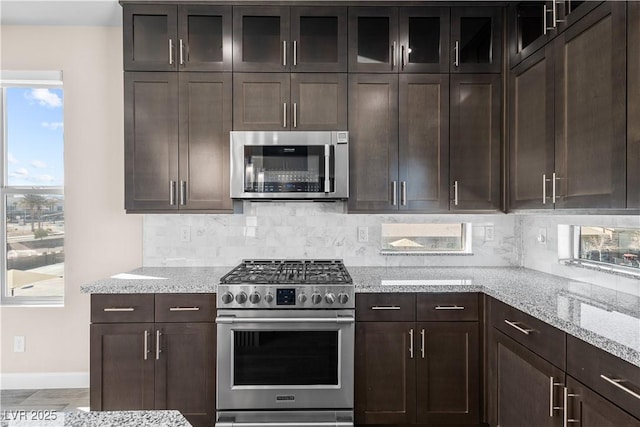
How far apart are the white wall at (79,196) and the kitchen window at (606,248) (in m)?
2.95

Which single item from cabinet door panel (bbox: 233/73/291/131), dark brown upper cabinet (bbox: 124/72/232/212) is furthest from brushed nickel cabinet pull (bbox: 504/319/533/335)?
dark brown upper cabinet (bbox: 124/72/232/212)

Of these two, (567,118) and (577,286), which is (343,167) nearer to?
(567,118)

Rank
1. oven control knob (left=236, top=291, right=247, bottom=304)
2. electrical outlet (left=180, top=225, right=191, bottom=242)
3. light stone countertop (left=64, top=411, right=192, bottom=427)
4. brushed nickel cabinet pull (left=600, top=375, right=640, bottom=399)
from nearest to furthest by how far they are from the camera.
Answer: light stone countertop (left=64, top=411, right=192, bottom=427), brushed nickel cabinet pull (left=600, top=375, right=640, bottom=399), oven control knob (left=236, top=291, right=247, bottom=304), electrical outlet (left=180, top=225, right=191, bottom=242)

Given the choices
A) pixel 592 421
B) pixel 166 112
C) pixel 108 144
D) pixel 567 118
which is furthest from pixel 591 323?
pixel 108 144

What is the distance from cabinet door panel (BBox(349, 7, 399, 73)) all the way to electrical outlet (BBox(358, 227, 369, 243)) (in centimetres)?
110

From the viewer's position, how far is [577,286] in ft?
7.47

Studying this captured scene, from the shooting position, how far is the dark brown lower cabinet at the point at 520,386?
5.42 feet

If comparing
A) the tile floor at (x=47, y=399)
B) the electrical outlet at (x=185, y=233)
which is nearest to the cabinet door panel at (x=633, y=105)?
the electrical outlet at (x=185, y=233)

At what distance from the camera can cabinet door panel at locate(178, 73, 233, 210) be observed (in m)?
2.73

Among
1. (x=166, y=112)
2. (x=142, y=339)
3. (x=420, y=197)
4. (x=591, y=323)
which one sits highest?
(x=166, y=112)

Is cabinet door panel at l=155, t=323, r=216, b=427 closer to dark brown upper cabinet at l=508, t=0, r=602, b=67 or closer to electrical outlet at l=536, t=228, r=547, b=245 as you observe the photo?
electrical outlet at l=536, t=228, r=547, b=245

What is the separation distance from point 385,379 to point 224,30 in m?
2.39

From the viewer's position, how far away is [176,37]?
2.72 m

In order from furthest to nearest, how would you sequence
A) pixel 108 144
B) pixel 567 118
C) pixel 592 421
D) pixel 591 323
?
pixel 108 144
pixel 567 118
pixel 591 323
pixel 592 421
